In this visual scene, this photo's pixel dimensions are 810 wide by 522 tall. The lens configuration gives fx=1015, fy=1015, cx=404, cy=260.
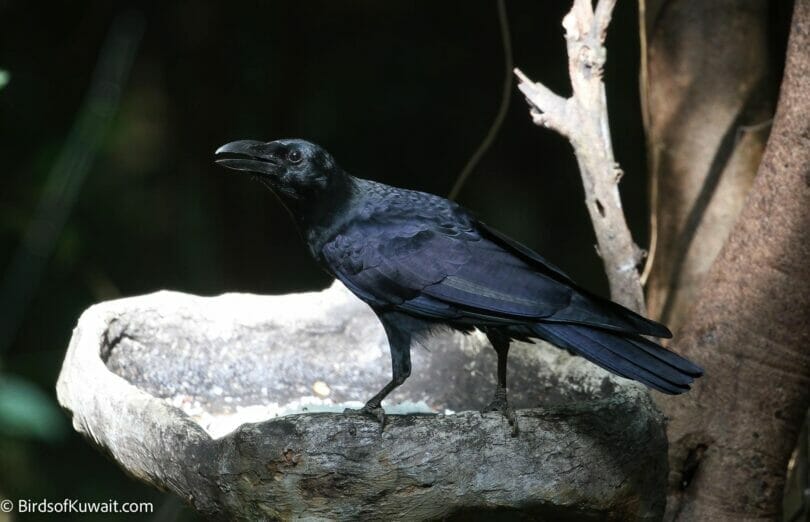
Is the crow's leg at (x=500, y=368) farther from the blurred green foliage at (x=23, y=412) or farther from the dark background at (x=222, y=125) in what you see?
the dark background at (x=222, y=125)

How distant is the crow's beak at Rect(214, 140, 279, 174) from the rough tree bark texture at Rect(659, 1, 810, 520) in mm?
1277

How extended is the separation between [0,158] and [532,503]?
11.0ft

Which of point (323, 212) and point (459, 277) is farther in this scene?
point (323, 212)

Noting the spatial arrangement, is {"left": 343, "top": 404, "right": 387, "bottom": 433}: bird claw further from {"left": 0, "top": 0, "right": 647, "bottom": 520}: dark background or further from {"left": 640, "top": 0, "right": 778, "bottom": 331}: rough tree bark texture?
{"left": 0, "top": 0, "right": 647, "bottom": 520}: dark background

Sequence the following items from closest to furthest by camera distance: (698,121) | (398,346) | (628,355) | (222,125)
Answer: (628,355) → (398,346) → (698,121) → (222,125)

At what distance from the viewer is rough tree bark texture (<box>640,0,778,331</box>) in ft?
10.4

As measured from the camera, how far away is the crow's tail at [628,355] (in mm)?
2123

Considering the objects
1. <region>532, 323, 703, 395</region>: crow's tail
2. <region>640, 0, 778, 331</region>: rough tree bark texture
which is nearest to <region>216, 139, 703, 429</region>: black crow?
<region>532, 323, 703, 395</region>: crow's tail

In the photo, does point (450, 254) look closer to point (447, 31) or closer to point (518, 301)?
point (518, 301)

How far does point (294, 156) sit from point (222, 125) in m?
2.30

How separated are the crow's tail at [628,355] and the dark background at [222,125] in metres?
2.72

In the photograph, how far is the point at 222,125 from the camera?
4.83m

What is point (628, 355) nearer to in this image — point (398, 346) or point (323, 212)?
point (398, 346)

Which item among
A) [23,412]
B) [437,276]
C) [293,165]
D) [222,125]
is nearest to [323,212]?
[293,165]
